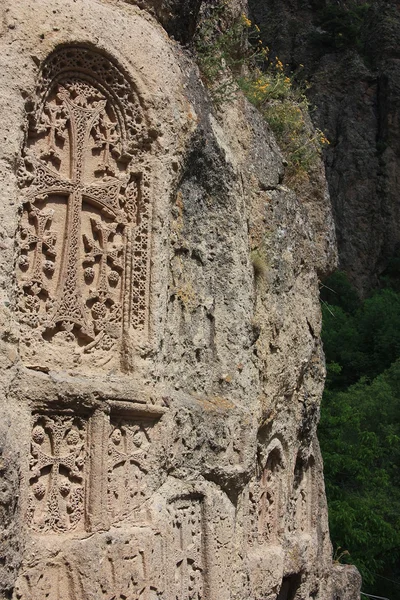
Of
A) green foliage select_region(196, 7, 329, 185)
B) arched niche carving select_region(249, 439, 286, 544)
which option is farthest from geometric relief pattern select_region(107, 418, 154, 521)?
green foliage select_region(196, 7, 329, 185)

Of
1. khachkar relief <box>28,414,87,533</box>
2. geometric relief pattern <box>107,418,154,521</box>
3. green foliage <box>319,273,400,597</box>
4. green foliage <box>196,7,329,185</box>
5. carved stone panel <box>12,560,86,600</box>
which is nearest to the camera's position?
carved stone panel <box>12,560,86,600</box>

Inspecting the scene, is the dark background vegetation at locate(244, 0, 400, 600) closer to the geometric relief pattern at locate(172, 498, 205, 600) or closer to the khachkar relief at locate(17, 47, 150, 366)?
the geometric relief pattern at locate(172, 498, 205, 600)

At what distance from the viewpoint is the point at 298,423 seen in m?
7.58

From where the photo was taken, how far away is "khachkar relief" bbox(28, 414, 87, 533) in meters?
4.93

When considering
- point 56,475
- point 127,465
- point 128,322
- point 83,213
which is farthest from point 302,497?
point 83,213

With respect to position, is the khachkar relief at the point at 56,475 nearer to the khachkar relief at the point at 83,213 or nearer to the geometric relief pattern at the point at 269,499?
the khachkar relief at the point at 83,213

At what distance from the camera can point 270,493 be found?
23.8ft

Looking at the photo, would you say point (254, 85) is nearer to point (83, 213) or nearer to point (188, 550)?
point (83, 213)

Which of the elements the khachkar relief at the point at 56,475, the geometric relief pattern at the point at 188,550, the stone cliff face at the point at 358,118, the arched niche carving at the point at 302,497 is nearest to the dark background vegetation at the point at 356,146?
the stone cliff face at the point at 358,118

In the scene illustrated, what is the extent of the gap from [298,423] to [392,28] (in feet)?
87.7

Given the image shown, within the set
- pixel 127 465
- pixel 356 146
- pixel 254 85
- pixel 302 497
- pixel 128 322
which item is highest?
pixel 356 146

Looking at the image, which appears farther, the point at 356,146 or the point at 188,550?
the point at 356,146

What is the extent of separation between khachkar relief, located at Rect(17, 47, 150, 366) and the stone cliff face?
23818 millimetres

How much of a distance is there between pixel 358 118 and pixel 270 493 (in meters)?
24.5
